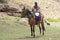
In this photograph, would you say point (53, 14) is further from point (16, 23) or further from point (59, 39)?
point (59, 39)

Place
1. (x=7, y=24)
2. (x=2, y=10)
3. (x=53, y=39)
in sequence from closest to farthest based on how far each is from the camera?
(x=53, y=39) < (x=7, y=24) < (x=2, y=10)

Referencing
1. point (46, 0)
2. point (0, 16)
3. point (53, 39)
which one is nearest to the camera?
point (53, 39)

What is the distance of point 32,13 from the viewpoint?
62.5 feet

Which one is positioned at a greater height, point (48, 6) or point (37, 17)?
point (37, 17)

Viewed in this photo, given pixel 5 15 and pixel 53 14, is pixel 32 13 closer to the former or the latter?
pixel 5 15

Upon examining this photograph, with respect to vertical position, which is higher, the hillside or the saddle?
the saddle

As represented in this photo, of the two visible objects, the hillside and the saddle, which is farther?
the hillside

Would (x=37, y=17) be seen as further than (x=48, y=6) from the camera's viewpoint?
No

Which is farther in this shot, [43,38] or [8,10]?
[8,10]

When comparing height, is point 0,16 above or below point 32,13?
below

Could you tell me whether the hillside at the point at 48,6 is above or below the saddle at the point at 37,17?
below

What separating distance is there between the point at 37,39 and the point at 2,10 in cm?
1964

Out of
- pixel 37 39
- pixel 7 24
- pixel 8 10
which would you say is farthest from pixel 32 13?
pixel 8 10

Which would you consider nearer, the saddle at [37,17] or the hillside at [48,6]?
the saddle at [37,17]
